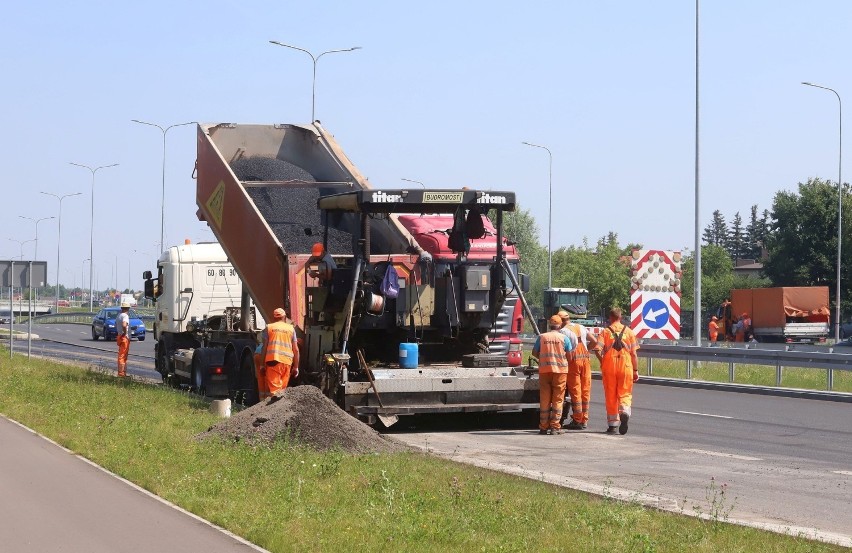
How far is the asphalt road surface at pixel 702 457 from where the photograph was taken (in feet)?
34.3

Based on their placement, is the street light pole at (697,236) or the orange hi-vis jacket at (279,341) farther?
the street light pole at (697,236)

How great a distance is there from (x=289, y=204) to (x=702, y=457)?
7798 millimetres

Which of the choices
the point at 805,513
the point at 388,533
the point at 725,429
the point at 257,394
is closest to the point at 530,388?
the point at 725,429

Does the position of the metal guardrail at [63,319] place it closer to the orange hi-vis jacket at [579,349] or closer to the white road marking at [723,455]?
the orange hi-vis jacket at [579,349]

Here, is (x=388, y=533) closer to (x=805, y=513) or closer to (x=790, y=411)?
(x=805, y=513)

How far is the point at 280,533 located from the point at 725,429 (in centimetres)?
1032

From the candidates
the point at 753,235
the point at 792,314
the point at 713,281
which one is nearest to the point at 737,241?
the point at 753,235

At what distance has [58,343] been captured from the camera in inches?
2030

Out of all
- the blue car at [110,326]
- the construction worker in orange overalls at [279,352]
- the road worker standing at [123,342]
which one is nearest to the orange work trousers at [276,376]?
the construction worker in orange overalls at [279,352]

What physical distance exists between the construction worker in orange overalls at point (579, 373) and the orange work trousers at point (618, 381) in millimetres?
436

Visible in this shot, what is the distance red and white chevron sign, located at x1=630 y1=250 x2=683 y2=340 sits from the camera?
2739 centimetres

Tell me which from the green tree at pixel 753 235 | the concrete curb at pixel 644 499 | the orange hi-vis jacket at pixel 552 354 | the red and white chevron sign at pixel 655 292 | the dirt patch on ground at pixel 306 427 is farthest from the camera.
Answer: the green tree at pixel 753 235

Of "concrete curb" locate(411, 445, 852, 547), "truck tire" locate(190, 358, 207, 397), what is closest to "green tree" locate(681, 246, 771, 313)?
"truck tire" locate(190, 358, 207, 397)

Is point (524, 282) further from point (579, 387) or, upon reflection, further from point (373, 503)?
point (373, 503)
